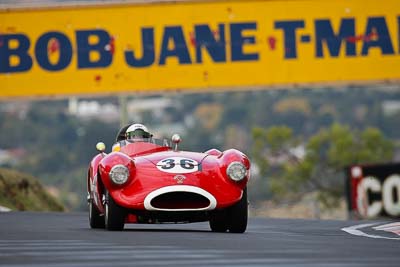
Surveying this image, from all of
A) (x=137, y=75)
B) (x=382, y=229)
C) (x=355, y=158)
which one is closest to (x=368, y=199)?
(x=137, y=75)

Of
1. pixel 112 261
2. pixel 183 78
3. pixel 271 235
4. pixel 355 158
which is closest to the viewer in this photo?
pixel 112 261

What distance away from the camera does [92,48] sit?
35.2m

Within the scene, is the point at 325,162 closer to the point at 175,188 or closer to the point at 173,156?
the point at 173,156

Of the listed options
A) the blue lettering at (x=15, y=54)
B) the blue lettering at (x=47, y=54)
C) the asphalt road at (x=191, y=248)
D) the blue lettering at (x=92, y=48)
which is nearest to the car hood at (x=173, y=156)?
the asphalt road at (x=191, y=248)

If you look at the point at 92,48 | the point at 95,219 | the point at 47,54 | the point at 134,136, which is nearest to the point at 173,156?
the point at 95,219

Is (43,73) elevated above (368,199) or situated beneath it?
elevated above

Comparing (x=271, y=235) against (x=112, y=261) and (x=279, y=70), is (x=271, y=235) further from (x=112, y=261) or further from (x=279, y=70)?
(x=279, y=70)

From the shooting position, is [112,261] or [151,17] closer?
[112,261]

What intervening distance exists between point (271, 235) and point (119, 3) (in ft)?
67.1

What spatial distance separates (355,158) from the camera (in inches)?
2940

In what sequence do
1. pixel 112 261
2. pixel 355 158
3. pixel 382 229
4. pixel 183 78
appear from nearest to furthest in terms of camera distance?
1. pixel 112 261
2. pixel 382 229
3. pixel 183 78
4. pixel 355 158

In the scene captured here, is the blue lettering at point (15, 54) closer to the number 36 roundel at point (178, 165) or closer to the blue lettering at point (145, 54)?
the blue lettering at point (145, 54)

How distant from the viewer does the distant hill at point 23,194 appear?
86.7 ft

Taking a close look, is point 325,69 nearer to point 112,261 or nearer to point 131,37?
point 131,37
